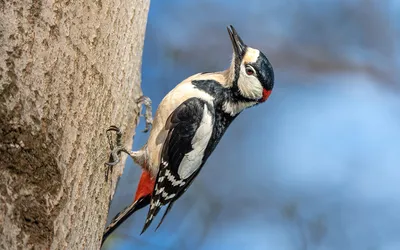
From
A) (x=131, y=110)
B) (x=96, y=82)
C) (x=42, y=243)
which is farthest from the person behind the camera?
(x=131, y=110)

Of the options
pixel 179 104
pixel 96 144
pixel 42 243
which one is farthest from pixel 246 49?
pixel 42 243

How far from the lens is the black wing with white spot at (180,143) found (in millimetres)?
2572

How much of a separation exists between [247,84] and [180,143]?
0.44 metres

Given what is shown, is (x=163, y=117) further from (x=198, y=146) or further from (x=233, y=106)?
(x=233, y=106)

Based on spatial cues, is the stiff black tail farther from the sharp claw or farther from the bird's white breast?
the sharp claw

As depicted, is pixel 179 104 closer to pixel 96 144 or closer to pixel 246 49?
pixel 246 49

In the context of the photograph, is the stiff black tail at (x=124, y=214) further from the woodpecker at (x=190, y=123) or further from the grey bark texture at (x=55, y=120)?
the grey bark texture at (x=55, y=120)

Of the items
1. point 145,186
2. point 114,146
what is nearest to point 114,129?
point 114,146

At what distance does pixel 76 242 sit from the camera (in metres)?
1.78

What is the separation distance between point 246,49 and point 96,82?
110 centimetres

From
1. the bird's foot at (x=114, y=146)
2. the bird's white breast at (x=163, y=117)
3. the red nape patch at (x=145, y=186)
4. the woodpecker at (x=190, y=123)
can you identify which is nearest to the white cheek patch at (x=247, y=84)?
the woodpecker at (x=190, y=123)

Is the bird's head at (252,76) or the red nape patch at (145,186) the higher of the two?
the bird's head at (252,76)

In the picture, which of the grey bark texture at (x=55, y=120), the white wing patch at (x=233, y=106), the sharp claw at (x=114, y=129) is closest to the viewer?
the grey bark texture at (x=55, y=120)

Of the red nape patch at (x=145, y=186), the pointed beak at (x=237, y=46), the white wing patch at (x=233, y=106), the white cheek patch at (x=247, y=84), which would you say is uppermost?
the pointed beak at (x=237, y=46)
